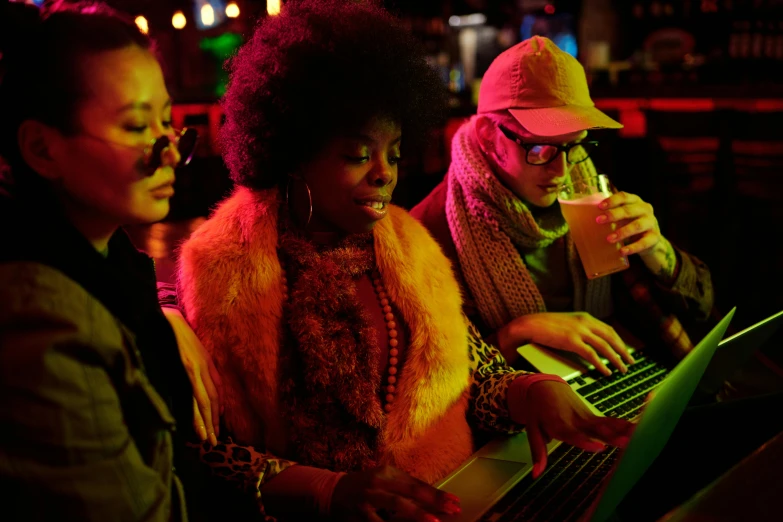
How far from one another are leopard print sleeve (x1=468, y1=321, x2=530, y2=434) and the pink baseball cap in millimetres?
612

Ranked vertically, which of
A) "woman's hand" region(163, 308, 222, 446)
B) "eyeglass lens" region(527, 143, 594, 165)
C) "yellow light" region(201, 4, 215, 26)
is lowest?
"woman's hand" region(163, 308, 222, 446)

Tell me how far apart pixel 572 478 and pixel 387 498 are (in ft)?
1.37

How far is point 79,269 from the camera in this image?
0.87 metres

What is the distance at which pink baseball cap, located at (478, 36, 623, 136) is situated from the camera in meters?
1.78

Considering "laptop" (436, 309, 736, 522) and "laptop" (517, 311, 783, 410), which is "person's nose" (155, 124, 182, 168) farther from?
"laptop" (517, 311, 783, 410)

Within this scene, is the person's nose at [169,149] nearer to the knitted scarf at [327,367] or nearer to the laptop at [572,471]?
the knitted scarf at [327,367]

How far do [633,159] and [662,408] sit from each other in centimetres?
327

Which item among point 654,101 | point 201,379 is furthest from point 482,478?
point 654,101

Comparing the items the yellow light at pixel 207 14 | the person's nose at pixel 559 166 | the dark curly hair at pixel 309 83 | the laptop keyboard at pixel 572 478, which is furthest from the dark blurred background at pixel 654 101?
the laptop keyboard at pixel 572 478

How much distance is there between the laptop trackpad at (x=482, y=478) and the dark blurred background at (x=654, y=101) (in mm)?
842

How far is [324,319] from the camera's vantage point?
1.35m

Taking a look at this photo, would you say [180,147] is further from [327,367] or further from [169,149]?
[327,367]

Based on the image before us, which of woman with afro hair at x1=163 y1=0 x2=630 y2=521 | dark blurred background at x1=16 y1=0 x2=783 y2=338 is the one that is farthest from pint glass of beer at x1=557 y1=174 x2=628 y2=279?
woman with afro hair at x1=163 y1=0 x2=630 y2=521

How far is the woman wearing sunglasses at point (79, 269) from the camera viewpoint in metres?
0.76
